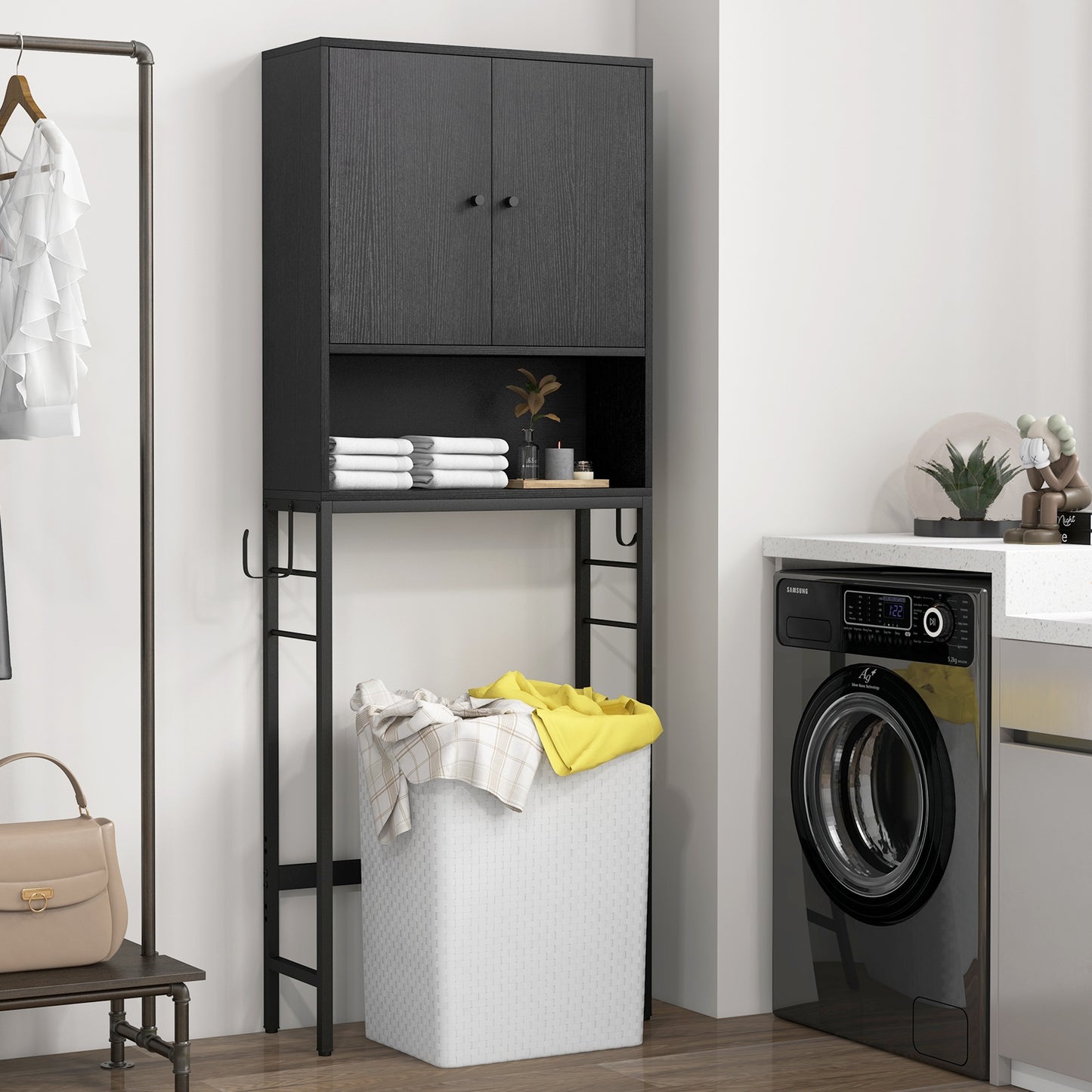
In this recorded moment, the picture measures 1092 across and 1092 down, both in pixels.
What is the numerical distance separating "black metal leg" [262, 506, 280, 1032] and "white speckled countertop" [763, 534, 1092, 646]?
1.22 metres

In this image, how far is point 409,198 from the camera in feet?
11.2

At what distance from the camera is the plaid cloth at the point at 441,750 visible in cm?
323

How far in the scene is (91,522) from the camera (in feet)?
11.3

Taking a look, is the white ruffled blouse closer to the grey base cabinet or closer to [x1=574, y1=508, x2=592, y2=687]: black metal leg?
[x1=574, y1=508, x2=592, y2=687]: black metal leg

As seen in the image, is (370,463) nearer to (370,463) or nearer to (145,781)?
(370,463)

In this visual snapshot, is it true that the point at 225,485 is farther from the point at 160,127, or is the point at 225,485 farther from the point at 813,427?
the point at 813,427

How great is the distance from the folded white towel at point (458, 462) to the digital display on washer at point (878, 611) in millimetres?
761

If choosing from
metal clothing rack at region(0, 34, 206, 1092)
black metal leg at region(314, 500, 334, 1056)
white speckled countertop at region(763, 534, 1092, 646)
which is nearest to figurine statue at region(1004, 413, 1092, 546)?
white speckled countertop at region(763, 534, 1092, 646)

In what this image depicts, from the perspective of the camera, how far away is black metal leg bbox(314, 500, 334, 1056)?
334 centimetres

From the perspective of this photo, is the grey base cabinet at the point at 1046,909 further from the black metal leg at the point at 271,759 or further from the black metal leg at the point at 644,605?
the black metal leg at the point at 271,759

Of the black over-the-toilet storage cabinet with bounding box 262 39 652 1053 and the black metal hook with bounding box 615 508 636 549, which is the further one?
the black metal hook with bounding box 615 508 636 549

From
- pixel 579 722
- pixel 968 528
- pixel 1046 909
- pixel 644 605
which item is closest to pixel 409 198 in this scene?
pixel 644 605

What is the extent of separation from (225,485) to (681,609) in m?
1.03

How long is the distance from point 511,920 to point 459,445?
37.6 inches
